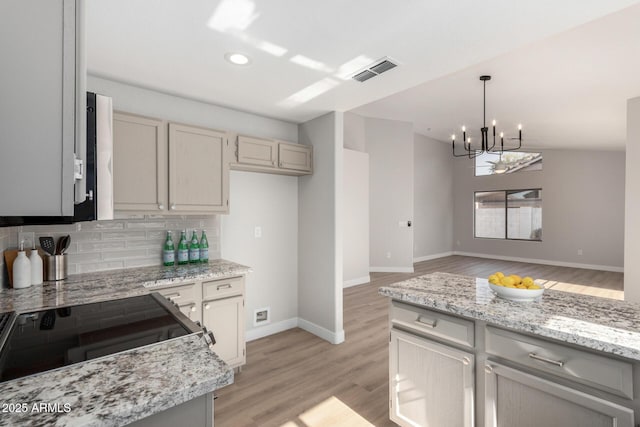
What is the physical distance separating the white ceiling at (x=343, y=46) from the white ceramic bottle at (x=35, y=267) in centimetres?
139

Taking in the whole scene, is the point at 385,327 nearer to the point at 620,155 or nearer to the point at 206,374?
the point at 206,374

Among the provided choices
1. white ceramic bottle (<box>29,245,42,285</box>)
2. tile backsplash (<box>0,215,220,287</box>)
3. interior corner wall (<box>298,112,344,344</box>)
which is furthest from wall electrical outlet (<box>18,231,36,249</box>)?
interior corner wall (<box>298,112,344,344</box>)

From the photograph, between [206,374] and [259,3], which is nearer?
[206,374]

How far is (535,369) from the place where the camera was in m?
1.34

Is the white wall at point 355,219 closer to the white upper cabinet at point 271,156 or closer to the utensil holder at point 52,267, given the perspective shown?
the white upper cabinet at point 271,156

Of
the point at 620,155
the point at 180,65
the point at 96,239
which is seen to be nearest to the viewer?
the point at 180,65

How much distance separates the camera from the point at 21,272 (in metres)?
2.00

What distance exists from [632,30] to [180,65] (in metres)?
3.60

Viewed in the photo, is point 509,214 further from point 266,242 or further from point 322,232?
point 266,242

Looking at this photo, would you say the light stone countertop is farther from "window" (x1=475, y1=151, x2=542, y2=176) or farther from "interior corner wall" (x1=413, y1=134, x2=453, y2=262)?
"window" (x1=475, y1=151, x2=542, y2=176)

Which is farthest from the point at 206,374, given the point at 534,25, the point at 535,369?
the point at 534,25

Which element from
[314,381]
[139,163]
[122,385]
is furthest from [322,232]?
[122,385]

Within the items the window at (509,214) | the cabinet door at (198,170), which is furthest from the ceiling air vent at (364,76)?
the window at (509,214)

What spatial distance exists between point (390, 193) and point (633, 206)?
3917mm
